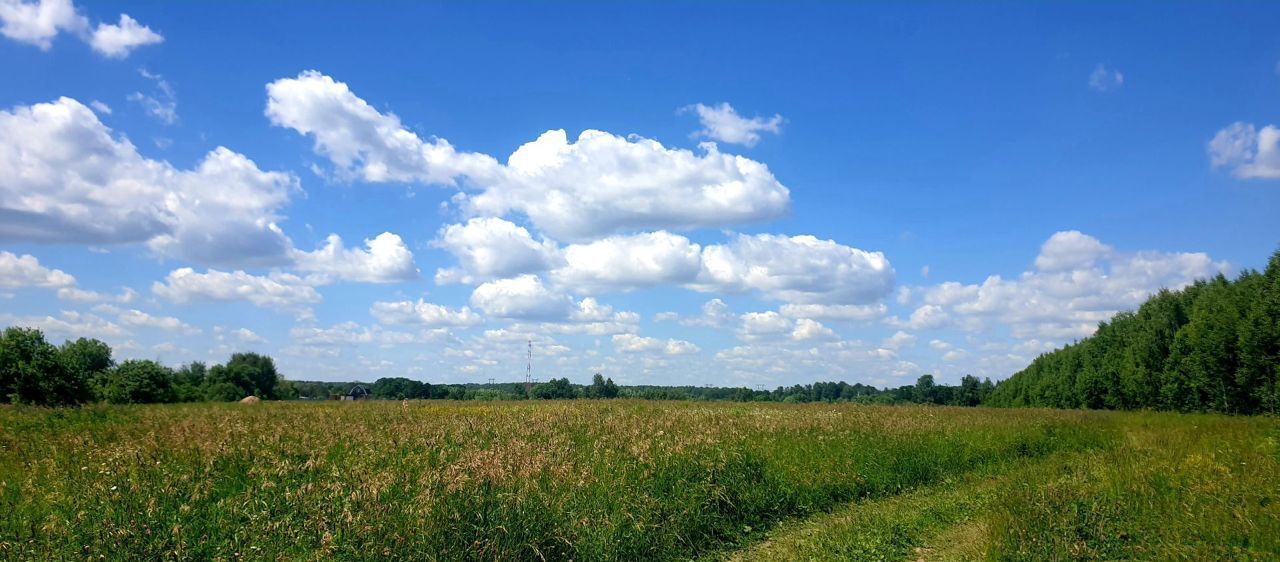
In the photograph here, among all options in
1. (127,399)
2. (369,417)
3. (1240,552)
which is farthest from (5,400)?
(1240,552)

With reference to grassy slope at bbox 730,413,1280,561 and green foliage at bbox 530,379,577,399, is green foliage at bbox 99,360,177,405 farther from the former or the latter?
grassy slope at bbox 730,413,1280,561

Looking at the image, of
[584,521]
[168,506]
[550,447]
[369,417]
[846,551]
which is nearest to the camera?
[168,506]

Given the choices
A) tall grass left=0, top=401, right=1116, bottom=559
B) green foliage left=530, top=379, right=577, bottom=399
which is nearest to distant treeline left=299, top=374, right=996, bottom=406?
green foliage left=530, top=379, right=577, bottom=399

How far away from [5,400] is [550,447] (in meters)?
45.3

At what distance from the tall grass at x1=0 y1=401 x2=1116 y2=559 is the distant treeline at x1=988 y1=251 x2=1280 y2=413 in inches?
1063

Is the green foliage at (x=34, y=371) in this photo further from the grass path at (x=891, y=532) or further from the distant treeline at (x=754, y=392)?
the grass path at (x=891, y=532)

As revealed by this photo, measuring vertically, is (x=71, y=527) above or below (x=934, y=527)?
above

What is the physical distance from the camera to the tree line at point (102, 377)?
40.3 m

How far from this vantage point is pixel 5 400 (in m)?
38.7

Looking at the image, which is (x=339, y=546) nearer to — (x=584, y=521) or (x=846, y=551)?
(x=584, y=521)

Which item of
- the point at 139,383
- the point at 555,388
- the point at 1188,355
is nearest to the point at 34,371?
the point at 139,383

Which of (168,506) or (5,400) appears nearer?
(168,506)

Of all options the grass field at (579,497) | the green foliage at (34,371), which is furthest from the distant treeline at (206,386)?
the grass field at (579,497)

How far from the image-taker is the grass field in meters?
6.52
